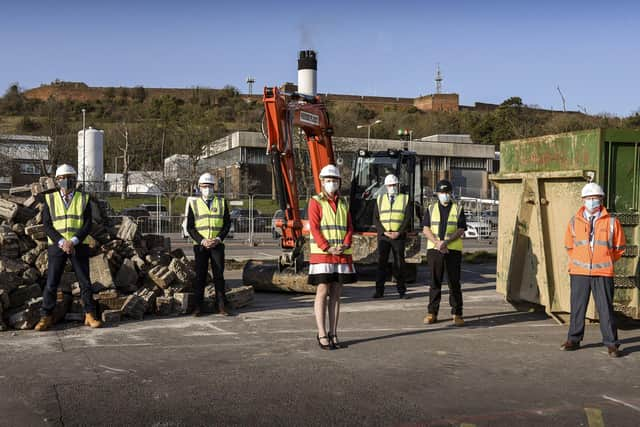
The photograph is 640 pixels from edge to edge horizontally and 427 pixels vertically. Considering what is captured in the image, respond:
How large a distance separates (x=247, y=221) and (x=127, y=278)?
20605 mm

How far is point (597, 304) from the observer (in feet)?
27.1

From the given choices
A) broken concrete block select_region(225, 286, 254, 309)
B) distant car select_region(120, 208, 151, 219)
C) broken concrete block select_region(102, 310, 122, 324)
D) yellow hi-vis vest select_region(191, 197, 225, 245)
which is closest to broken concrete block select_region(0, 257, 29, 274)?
broken concrete block select_region(102, 310, 122, 324)

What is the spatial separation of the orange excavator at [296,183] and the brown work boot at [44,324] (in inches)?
182

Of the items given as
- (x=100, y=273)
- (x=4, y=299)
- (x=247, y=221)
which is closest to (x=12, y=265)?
(x=4, y=299)

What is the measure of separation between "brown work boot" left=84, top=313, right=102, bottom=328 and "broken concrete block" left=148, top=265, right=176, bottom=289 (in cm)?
178

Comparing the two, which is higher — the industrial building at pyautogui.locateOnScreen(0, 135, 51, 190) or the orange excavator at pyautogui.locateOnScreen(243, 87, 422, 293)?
the industrial building at pyautogui.locateOnScreen(0, 135, 51, 190)

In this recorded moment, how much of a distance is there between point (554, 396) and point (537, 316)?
179 inches

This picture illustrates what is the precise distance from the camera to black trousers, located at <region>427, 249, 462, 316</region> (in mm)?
10188

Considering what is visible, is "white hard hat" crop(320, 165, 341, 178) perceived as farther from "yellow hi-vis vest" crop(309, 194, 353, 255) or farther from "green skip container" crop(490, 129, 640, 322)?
"green skip container" crop(490, 129, 640, 322)

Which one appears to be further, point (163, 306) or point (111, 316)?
point (163, 306)

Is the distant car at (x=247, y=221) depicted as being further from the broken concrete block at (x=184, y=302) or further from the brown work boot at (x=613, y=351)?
Answer: the brown work boot at (x=613, y=351)

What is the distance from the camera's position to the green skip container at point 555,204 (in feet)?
30.3

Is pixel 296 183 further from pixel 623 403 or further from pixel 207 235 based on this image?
pixel 623 403

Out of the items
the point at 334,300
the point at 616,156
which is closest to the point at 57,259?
the point at 334,300
